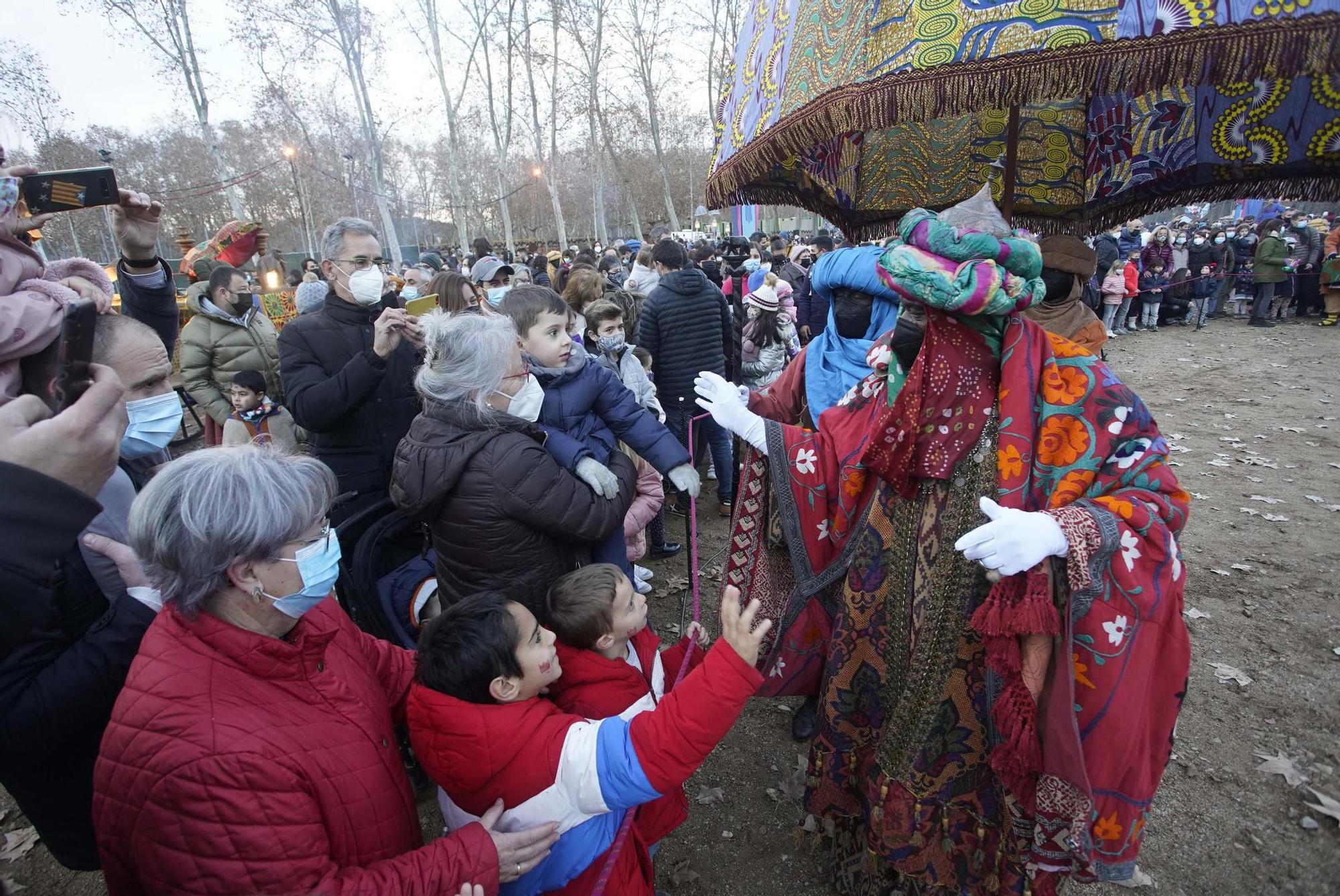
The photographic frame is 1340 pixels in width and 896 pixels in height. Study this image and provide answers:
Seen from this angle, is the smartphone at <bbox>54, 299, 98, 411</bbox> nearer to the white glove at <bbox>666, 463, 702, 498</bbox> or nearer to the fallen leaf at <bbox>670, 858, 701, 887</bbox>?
the white glove at <bbox>666, 463, 702, 498</bbox>

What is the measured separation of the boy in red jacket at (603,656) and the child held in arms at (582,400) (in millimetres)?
655

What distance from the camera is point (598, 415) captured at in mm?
3064

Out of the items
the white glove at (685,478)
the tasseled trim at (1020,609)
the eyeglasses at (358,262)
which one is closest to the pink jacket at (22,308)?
the eyeglasses at (358,262)

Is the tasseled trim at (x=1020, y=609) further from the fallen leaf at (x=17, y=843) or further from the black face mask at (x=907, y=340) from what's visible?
the fallen leaf at (x=17, y=843)

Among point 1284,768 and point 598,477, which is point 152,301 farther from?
point 1284,768

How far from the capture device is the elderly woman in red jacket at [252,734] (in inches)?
49.0

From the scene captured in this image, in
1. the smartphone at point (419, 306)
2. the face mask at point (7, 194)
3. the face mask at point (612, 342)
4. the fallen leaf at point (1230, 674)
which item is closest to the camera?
the face mask at point (7, 194)

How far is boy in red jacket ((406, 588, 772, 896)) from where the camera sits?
1521 mm

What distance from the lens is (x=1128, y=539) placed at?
1676 millimetres

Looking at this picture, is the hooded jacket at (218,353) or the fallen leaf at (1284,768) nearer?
the fallen leaf at (1284,768)

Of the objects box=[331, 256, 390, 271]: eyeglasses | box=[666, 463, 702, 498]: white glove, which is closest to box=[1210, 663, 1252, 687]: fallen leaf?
box=[666, 463, 702, 498]: white glove

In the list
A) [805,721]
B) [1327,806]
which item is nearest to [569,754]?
[805,721]

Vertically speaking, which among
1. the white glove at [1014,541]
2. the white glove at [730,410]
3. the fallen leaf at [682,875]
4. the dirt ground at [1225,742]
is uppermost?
the white glove at [730,410]

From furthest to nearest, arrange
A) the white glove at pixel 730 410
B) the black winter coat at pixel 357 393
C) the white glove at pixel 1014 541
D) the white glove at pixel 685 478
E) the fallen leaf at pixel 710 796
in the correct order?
the black winter coat at pixel 357 393 < the fallen leaf at pixel 710 796 < the white glove at pixel 685 478 < the white glove at pixel 730 410 < the white glove at pixel 1014 541
